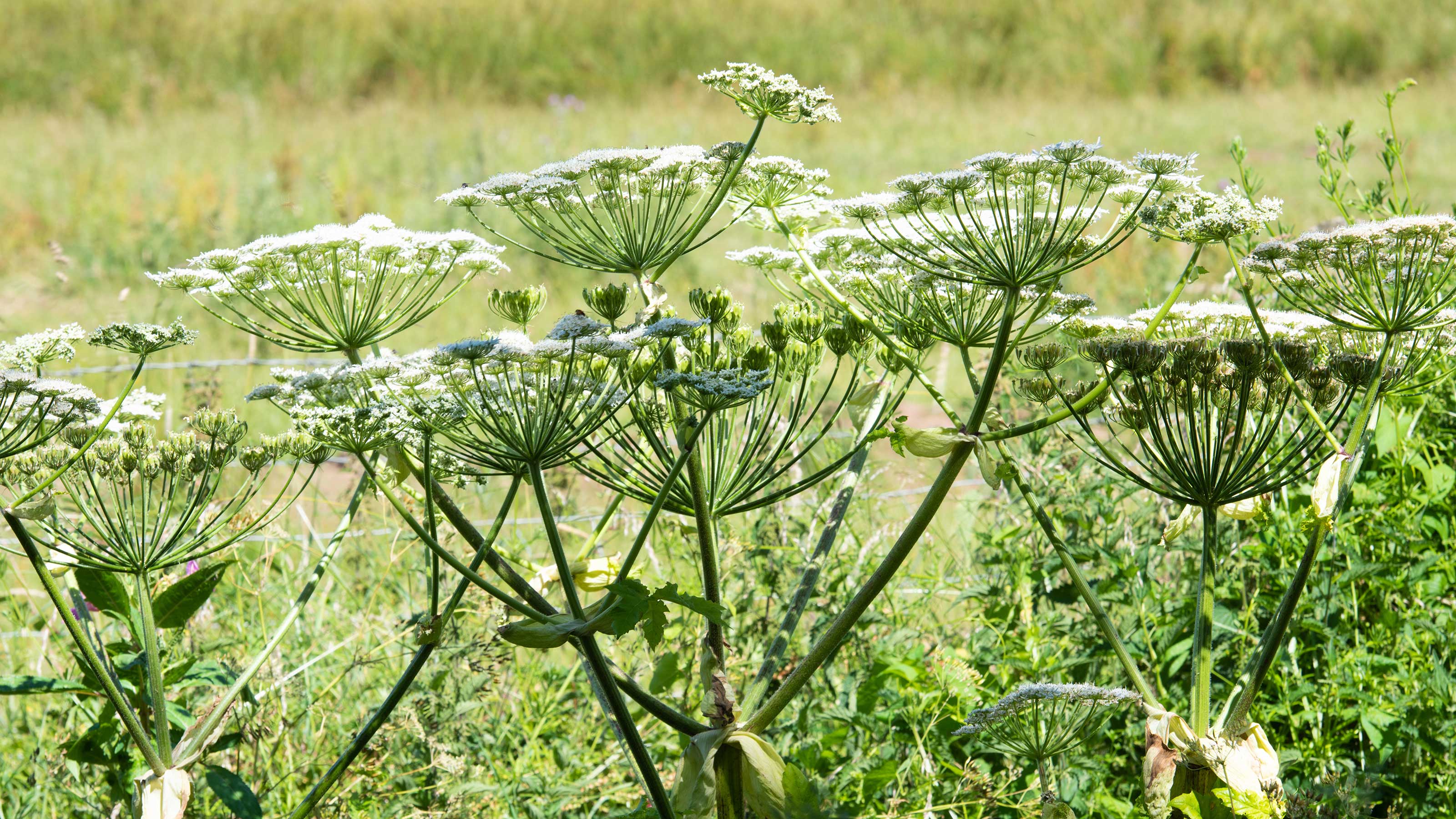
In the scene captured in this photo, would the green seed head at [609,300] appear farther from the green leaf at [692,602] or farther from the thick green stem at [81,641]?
the thick green stem at [81,641]

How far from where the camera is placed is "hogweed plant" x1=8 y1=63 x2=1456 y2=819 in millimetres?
1472

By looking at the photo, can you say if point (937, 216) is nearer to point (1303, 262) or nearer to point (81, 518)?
point (1303, 262)

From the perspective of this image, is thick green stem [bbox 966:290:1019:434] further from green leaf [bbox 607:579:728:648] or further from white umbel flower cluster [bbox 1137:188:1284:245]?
green leaf [bbox 607:579:728:648]

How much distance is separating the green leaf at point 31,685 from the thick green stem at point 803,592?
3.46 feet

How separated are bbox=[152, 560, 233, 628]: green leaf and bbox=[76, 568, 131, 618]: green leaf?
0.08 meters

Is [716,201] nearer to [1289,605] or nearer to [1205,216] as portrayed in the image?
[1205,216]

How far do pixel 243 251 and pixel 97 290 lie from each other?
25.2ft

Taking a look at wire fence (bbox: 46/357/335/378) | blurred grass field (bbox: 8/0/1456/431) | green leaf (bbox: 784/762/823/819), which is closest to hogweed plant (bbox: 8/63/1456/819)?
green leaf (bbox: 784/762/823/819)

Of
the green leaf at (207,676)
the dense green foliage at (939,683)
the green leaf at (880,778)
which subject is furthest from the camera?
the dense green foliage at (939,683)

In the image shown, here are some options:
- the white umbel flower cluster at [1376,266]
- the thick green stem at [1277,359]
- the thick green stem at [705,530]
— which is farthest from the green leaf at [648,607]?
the white umbel flower cluster at [1376,266]

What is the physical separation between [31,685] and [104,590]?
217 mm

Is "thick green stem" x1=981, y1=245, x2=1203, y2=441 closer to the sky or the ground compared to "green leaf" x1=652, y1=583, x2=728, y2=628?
closer to the sky

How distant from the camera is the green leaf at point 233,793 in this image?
185 centimetres

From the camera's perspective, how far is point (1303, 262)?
155 cm
